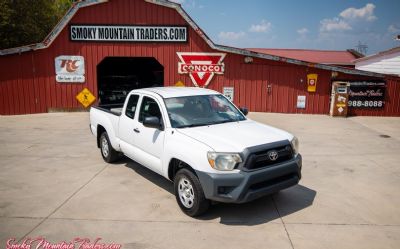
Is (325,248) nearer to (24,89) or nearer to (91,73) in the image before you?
(91,73)

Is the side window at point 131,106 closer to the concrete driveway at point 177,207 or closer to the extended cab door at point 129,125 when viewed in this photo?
the extended cab door at point 129,125

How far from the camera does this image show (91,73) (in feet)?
52.5

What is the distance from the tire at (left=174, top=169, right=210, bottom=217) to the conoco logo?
40.9ft

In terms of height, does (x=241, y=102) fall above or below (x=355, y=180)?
above

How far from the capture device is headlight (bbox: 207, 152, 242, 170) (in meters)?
4.68

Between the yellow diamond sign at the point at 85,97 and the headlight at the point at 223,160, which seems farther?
the yellow diamond sign at the point at 85,97

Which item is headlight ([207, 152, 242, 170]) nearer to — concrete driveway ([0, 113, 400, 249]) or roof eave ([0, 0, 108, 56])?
concrete driveway ([0, 113, 400, 249])

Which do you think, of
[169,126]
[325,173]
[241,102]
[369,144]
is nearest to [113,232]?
[169,126]

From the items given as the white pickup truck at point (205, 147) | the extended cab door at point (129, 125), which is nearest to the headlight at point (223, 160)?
the white pickup truck at point (205, 147)

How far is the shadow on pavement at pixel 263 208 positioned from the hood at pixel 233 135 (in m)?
1.20

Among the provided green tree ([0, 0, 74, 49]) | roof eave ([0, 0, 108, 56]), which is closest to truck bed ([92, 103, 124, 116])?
roof eave ([0, 0, 108, 56])

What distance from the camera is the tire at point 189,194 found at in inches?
192

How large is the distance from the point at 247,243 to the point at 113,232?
1923 mm

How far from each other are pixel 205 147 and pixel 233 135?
0.62 m
